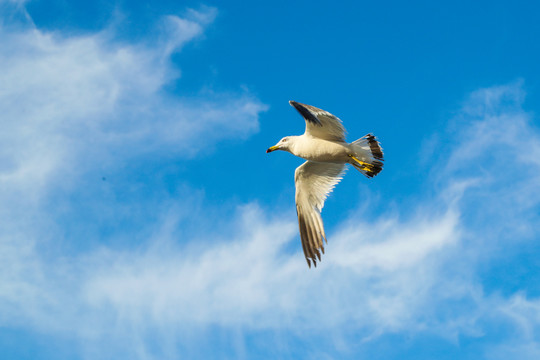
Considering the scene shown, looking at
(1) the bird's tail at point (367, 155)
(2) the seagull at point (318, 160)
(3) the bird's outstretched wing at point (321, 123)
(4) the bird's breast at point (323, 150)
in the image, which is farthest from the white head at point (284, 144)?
(1) the bird's tail at point (367, 155)

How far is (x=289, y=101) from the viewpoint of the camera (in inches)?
557

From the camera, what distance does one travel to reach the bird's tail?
Result: 1550 cm

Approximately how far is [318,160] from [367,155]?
1.35m

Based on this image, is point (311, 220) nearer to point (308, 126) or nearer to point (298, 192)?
point (298, 192)

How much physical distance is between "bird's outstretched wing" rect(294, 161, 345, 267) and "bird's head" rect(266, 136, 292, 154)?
1007 millimetres

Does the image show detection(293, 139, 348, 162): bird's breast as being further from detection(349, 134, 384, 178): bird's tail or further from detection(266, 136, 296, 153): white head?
detection(266, 136, 296, 153): white head

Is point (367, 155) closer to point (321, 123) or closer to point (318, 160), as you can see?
point (318, 160)

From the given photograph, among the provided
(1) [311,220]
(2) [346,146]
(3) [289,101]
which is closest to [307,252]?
(1) [311,220]

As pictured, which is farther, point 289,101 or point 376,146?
point 376,146

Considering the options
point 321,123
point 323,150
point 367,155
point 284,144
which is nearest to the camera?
point 321,123

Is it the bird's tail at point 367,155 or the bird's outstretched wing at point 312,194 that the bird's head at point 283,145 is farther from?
the bird's tail at point 367,155

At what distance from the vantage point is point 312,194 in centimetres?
1767

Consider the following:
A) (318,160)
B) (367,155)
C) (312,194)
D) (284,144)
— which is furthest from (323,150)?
(312,194)

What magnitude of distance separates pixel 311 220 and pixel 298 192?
97 cm
